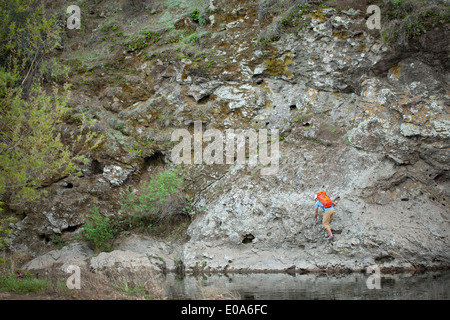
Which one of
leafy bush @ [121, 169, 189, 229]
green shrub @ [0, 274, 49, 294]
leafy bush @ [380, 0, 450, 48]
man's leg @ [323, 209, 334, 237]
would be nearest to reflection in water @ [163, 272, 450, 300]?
man's leg @ [323, 209, 334, 237]

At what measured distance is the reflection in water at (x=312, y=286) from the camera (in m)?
7.54

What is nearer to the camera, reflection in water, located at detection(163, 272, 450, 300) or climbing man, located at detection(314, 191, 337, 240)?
reflection in water, located at detection(163, 272, 450, 300)

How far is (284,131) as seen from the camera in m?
14.7

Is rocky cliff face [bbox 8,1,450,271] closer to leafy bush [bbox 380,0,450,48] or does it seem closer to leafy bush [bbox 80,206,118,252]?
leafy bush [bbox 380,0,450,48]

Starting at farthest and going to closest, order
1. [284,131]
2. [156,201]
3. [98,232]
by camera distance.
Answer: [284,131], [156,201], [98,232]

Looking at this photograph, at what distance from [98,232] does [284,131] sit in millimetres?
8393

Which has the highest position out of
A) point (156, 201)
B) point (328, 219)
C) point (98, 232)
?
point (156, 201)

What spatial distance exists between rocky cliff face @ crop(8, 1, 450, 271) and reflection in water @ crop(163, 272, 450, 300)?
120cm

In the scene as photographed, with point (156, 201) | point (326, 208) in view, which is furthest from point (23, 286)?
point (326, 208)

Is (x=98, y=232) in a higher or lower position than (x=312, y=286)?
higher

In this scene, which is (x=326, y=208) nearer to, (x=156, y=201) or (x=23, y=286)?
(x=156, y=201)

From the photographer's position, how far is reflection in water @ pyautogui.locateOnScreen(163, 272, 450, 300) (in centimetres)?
754

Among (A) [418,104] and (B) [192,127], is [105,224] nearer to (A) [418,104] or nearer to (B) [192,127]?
(B) [192,127]

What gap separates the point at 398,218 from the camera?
38.7 ft
